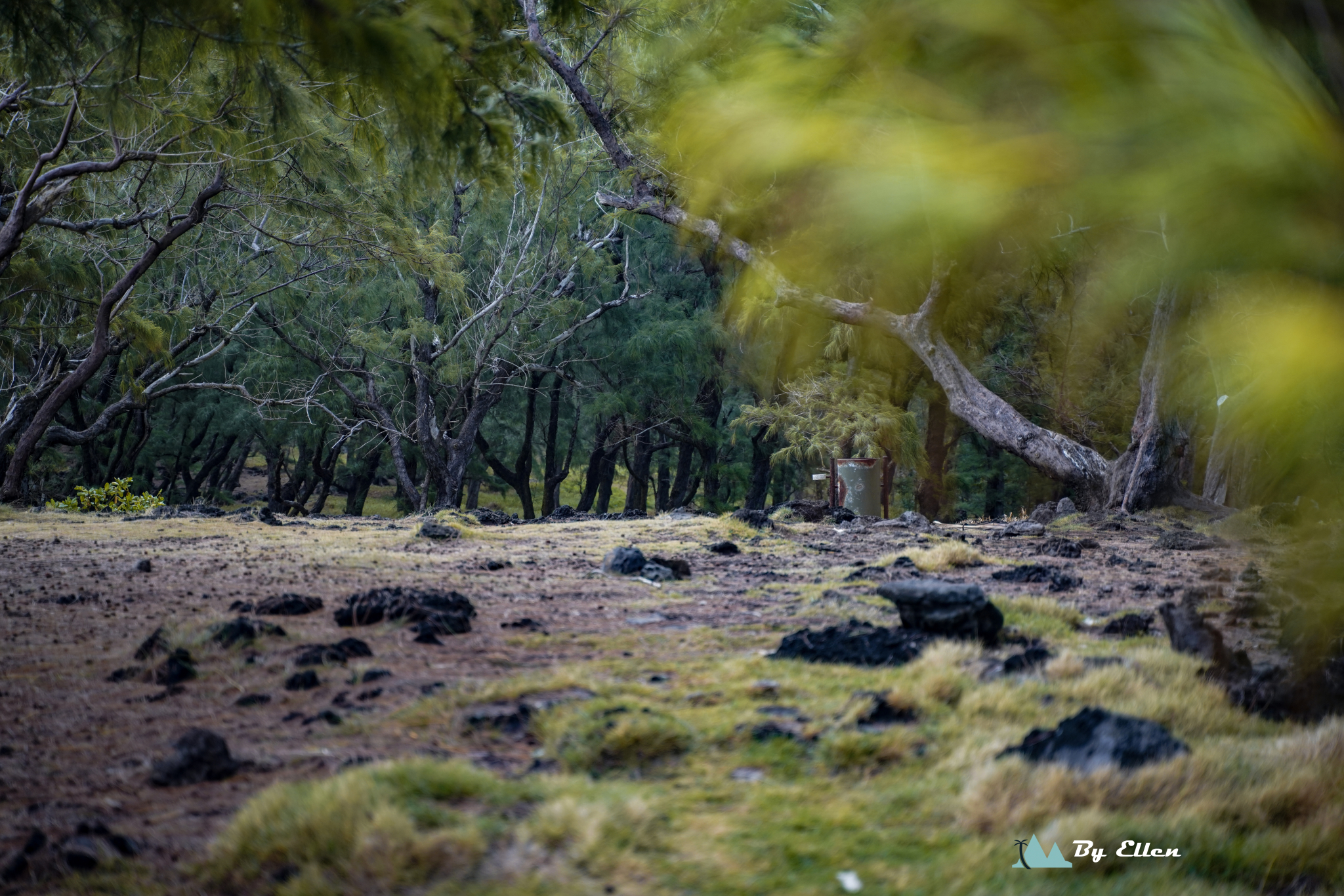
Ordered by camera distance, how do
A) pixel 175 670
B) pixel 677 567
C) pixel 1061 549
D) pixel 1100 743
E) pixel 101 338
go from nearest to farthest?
pixel 1100 743 < pixel 175 670 < pixel 677 567 < pixel 1061 549 < pixel 101 338

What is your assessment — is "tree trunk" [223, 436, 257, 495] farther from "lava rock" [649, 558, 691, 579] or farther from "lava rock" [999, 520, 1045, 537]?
"lava rock" [649, 558, 691, 579]

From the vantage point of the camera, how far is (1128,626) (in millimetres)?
3330

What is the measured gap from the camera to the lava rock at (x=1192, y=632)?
256 cm

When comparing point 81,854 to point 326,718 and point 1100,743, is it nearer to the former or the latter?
point 326,718

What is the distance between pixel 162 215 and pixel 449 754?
12.5 m

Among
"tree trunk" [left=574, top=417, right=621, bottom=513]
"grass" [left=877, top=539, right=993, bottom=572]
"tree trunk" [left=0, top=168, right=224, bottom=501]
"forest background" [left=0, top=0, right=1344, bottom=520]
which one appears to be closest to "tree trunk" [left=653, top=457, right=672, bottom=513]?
"forest background" [left=0, top=0, right=1344, bottom=520]

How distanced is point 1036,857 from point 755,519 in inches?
277

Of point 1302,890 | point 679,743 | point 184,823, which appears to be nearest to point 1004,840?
point 1302,890

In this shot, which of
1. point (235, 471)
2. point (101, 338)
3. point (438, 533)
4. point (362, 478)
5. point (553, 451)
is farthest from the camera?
point (235, 471)

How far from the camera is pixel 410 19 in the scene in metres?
2.88

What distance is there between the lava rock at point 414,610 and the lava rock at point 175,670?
2.26 feet

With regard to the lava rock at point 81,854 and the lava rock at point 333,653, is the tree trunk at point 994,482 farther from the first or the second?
the lava rock at point 81,854

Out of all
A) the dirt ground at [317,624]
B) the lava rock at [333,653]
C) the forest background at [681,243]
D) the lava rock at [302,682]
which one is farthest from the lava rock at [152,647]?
the forest background at [681,243]

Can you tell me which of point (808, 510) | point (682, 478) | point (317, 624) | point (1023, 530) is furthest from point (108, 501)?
point (1023, 530)
